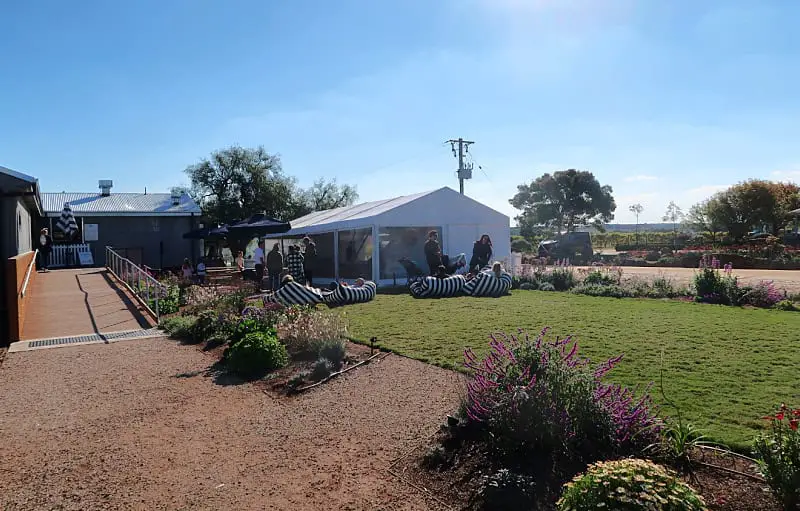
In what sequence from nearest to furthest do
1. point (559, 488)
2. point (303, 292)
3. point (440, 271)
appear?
point (559, 488), point (303, 292), point (440, 271)

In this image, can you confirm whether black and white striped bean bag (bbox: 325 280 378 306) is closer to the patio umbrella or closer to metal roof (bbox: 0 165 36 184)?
metal roof (bbox: 0 165 36 184)

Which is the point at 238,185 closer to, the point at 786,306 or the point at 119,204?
the point at 119,204

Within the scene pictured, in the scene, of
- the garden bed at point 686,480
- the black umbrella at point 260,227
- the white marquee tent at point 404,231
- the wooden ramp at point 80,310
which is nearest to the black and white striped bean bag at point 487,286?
the white marquee tent at point 404,231

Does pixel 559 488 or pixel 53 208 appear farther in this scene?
pixel 53 208

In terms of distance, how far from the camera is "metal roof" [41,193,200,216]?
26283mm

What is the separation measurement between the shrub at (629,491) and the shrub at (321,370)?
3.98 metres

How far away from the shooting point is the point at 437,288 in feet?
45.1

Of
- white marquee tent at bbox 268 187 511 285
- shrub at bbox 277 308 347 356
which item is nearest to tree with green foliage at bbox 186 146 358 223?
white marquee tent at bbox 268 187 511 285

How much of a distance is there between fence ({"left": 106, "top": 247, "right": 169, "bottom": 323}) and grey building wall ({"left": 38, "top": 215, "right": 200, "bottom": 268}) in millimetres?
9393

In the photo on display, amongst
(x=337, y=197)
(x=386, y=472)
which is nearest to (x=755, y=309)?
(x=386, y=472)

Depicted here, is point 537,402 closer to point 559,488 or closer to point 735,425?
point 559,488

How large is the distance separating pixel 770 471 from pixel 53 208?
2966 cm

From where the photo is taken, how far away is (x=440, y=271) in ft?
46.6

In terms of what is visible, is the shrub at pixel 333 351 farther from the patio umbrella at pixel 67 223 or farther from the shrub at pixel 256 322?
the patio umbrella at pixel 67 223
